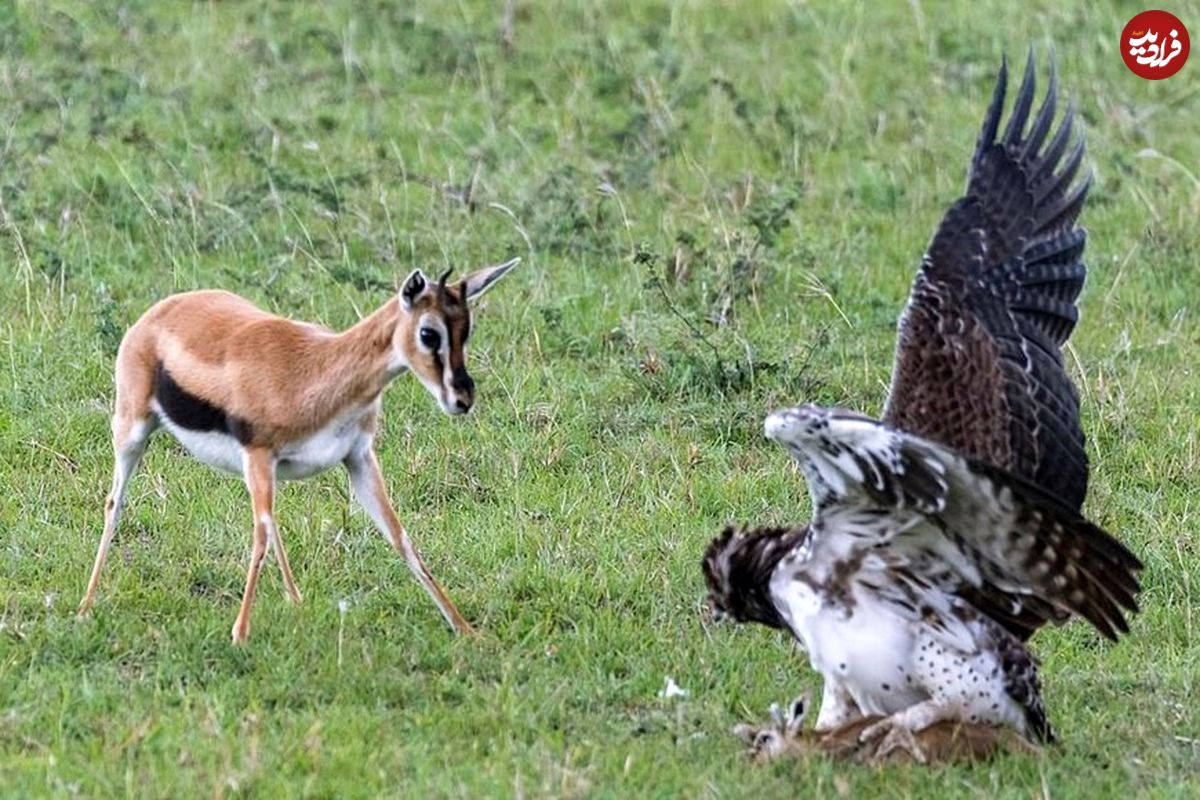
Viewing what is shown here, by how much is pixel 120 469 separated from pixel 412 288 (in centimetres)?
132

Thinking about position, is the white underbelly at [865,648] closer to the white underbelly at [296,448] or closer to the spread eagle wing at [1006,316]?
the spread eagle wing at [1006,316]

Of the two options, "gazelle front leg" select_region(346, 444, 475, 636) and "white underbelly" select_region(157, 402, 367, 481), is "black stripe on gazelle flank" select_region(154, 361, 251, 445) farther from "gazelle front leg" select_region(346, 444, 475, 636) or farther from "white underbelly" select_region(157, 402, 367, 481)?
"gazelle front leg" select_region(346, 444, 475, 636)

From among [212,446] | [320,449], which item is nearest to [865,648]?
[320,449]

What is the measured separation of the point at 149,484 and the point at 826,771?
10.8ft

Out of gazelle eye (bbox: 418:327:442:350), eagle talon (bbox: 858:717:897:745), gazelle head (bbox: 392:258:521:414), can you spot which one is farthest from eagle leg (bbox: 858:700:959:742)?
gazelle eye (bbox: 418:327:442:350)

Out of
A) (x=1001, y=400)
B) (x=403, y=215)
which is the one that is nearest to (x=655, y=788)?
(x=1001, y=400)

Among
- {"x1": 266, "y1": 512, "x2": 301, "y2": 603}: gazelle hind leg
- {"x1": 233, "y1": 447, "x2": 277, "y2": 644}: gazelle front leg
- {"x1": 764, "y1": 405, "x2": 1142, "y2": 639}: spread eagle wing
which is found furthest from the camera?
{"x1": 266, "y1": 512, "x2": 301, "y2": 603}: gazelle hind leg

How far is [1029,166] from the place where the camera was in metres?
7.63

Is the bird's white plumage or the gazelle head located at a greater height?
the gazelle head

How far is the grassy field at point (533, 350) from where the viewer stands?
654 centimetres

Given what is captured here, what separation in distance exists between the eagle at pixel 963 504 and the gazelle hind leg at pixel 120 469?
76.4 inches

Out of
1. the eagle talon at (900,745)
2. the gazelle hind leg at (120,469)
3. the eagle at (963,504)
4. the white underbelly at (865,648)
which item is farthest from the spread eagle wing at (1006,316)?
the gazelle hind leg at (120,469)

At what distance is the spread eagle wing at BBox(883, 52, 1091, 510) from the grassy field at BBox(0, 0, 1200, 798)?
830 mm

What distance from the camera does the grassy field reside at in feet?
21.4
